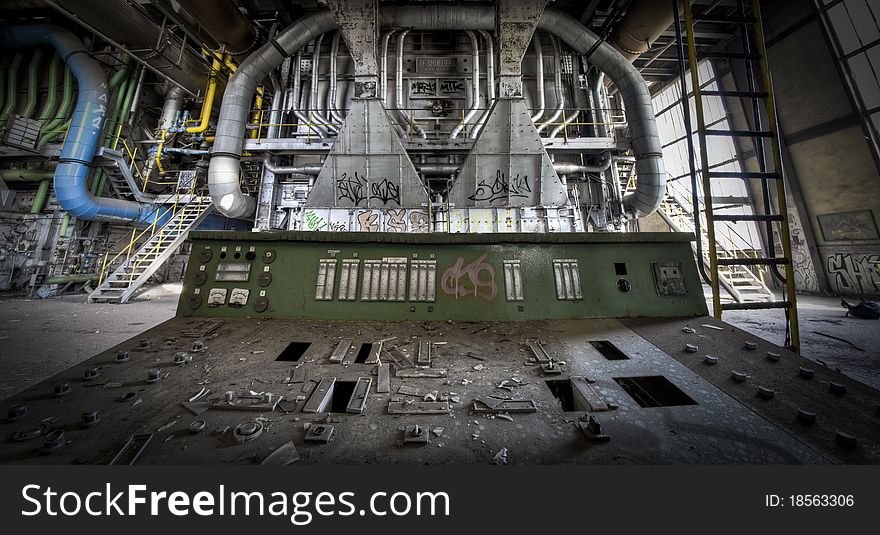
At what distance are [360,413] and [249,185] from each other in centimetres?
1251

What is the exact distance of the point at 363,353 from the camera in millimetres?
2047

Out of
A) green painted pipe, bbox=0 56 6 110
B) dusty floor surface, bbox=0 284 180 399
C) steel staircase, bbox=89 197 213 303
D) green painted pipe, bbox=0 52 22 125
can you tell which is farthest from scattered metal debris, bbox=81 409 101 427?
green painted pipe, bbox=0 56 6 110

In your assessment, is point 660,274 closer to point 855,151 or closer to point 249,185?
point 855,151

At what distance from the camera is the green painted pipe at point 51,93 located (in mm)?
10477

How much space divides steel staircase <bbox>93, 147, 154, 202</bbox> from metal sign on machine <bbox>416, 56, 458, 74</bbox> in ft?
35.7

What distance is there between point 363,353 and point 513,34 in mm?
5680

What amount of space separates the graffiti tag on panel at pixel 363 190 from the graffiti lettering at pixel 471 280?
378 cm

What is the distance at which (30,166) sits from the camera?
10.2m

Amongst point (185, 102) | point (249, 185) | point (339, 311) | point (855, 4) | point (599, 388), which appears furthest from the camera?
point (185, 102)

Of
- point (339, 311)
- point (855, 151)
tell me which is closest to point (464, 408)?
point (339, 311)

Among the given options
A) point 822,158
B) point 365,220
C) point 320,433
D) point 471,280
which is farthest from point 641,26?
point 320,433

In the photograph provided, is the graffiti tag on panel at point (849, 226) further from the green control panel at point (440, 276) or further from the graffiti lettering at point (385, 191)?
the graffiti lettering at point (385, 191)

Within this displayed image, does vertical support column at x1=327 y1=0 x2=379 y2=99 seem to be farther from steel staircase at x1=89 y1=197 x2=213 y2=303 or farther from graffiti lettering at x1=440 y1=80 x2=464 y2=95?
steel staircase at x1=89 y1=197 x2=213 y2=303

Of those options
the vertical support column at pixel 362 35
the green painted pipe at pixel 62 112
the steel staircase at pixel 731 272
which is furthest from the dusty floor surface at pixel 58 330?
the steel staircase at pixel 731 272
